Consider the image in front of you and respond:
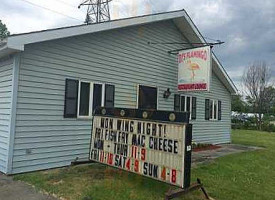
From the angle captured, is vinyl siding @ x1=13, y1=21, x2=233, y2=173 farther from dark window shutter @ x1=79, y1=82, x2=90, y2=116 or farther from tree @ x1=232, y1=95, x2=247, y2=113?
tree @ x1=232, y1=95, x2=247, y2=113

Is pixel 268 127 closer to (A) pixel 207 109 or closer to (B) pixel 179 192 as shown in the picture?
(A) pixel 207 109

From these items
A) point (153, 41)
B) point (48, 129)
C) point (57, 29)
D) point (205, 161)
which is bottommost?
point (205, 161)

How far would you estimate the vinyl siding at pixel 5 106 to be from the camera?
7.55 meters

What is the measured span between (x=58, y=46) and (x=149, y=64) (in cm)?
Result: 439

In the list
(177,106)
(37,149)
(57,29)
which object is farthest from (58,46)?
(177,106)

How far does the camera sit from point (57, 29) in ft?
25.8

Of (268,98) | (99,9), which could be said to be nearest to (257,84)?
(268,98)

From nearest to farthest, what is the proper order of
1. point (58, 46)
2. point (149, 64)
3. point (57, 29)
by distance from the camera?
point (57, 29)
point (58, 46)
point (149, 64)

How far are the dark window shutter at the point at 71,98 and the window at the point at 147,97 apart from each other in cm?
312

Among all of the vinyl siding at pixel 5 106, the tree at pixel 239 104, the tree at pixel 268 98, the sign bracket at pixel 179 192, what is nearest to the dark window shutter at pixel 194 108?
the sign bracket at pixel 179 192

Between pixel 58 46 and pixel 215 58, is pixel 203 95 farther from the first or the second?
pixel 58 46

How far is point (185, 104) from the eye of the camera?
14.2 meters

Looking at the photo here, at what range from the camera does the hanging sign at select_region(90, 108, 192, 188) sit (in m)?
5.70

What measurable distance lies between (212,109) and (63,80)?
33.4ft
